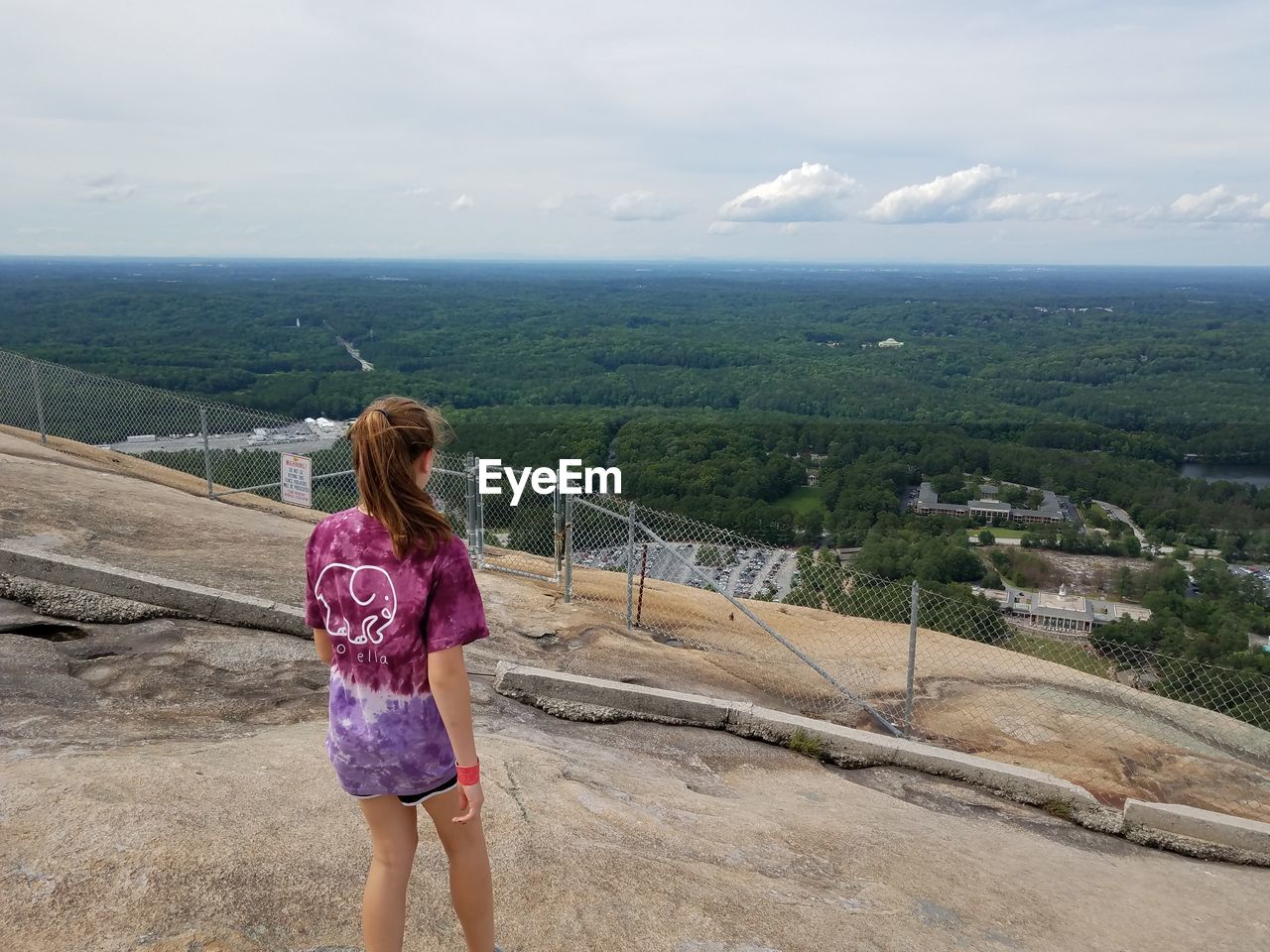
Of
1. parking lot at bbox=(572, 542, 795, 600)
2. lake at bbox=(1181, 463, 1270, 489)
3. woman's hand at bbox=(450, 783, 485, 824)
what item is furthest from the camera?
lake at bbox=(1181, 463, 1270, 489)

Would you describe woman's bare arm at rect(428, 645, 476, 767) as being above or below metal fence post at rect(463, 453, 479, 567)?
above

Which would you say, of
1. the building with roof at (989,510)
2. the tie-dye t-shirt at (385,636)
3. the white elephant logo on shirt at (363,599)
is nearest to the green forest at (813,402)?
the building with roof at (989,510)

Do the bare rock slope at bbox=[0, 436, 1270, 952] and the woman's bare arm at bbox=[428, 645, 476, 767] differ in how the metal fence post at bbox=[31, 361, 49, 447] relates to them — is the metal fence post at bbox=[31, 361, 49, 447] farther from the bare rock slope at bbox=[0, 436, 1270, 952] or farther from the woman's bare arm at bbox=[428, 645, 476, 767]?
the woman's bare arm at bbox=[428, 645, 476, 767]

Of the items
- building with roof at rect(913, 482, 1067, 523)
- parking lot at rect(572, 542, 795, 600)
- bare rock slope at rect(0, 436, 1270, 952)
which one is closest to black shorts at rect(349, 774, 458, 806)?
bare rock slope at rect(0, 436, 1270, 952)

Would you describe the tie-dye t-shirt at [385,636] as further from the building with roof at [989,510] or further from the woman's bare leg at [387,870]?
the building with roof at [989,510]

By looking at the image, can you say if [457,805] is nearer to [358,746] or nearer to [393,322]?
[358,746]
